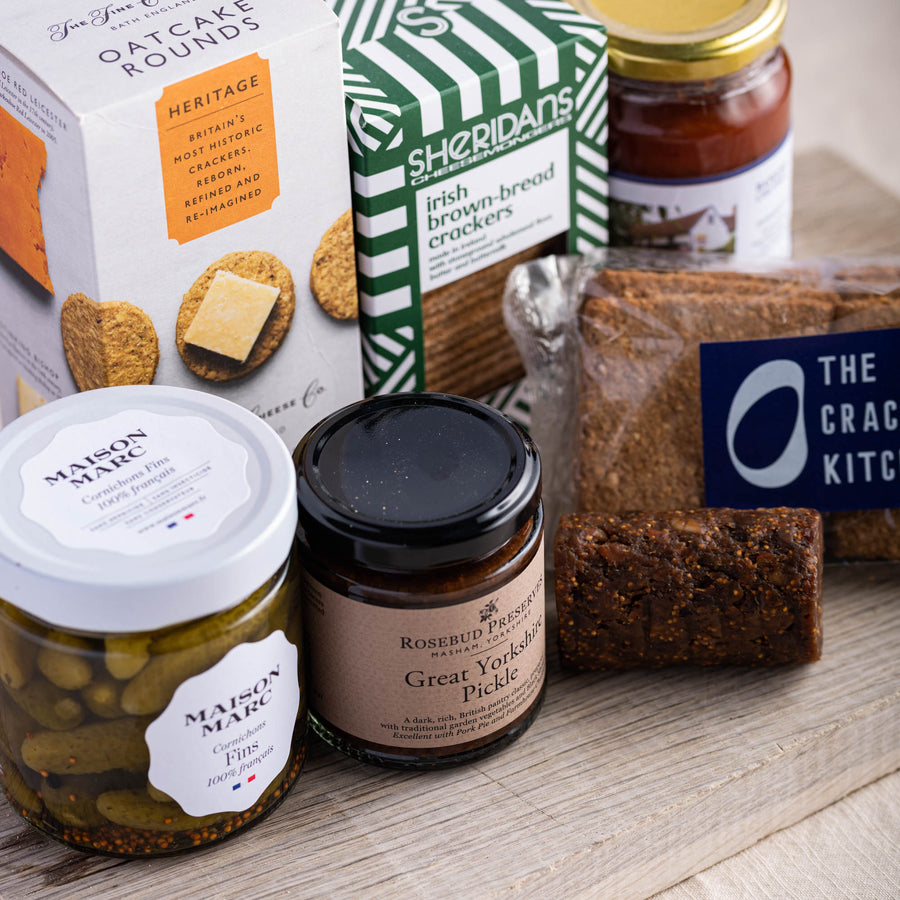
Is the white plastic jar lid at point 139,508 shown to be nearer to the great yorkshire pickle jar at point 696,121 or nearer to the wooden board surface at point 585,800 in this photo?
the wooden board surface at point 585,800

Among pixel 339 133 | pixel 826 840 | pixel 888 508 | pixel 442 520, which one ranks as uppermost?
pixel 339 133

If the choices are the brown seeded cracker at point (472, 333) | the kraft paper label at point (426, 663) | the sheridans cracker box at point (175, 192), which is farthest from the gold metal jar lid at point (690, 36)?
the kraft paper label at point (426, 663)

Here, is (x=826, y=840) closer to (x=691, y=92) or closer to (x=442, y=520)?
(x=442, y=520)

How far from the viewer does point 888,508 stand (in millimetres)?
903

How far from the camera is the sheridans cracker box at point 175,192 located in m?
0.72

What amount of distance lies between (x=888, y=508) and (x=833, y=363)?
0.35ft

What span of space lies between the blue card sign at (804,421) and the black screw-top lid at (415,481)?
0.65 feet

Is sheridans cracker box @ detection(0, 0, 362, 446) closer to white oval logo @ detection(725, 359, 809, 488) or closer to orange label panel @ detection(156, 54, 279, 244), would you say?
orange label panel @ detection(156, 54, 279, 244)

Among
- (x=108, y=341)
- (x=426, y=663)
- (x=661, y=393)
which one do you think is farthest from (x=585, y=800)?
(x=108, y=341)

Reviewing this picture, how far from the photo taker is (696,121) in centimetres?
93

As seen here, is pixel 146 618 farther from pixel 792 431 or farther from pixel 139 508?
pixel 792 431

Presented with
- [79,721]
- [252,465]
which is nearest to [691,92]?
[252,465]

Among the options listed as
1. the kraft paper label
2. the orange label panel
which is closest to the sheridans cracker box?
the orange label panel

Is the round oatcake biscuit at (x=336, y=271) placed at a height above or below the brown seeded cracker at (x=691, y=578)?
above
